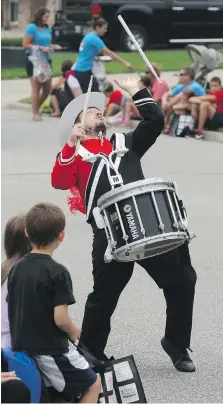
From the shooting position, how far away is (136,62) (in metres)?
25.6

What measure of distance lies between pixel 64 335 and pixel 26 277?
0.32m

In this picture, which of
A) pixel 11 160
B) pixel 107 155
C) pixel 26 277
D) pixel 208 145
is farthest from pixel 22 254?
pixel 208 145

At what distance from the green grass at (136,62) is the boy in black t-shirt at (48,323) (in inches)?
702

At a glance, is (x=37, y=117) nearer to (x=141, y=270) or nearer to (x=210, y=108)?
(x=210, y=108)

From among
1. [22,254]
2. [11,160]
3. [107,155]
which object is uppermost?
[107,155]

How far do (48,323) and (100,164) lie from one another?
1.23 m

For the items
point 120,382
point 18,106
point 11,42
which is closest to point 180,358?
point 120,382

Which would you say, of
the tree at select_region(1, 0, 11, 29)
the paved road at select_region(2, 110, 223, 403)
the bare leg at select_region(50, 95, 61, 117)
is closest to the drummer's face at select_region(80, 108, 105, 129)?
the paved road at select_region(2, 110, 223, 403)

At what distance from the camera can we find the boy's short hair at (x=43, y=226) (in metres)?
4.98

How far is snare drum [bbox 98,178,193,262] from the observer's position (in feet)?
17.9

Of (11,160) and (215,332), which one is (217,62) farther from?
(215,332)

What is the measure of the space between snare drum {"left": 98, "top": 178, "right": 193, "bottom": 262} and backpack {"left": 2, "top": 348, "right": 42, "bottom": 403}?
0.89 metres

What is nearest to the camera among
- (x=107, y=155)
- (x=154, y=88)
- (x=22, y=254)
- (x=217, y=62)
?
(x=22, y=254)

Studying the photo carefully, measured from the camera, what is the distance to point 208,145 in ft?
48.6
